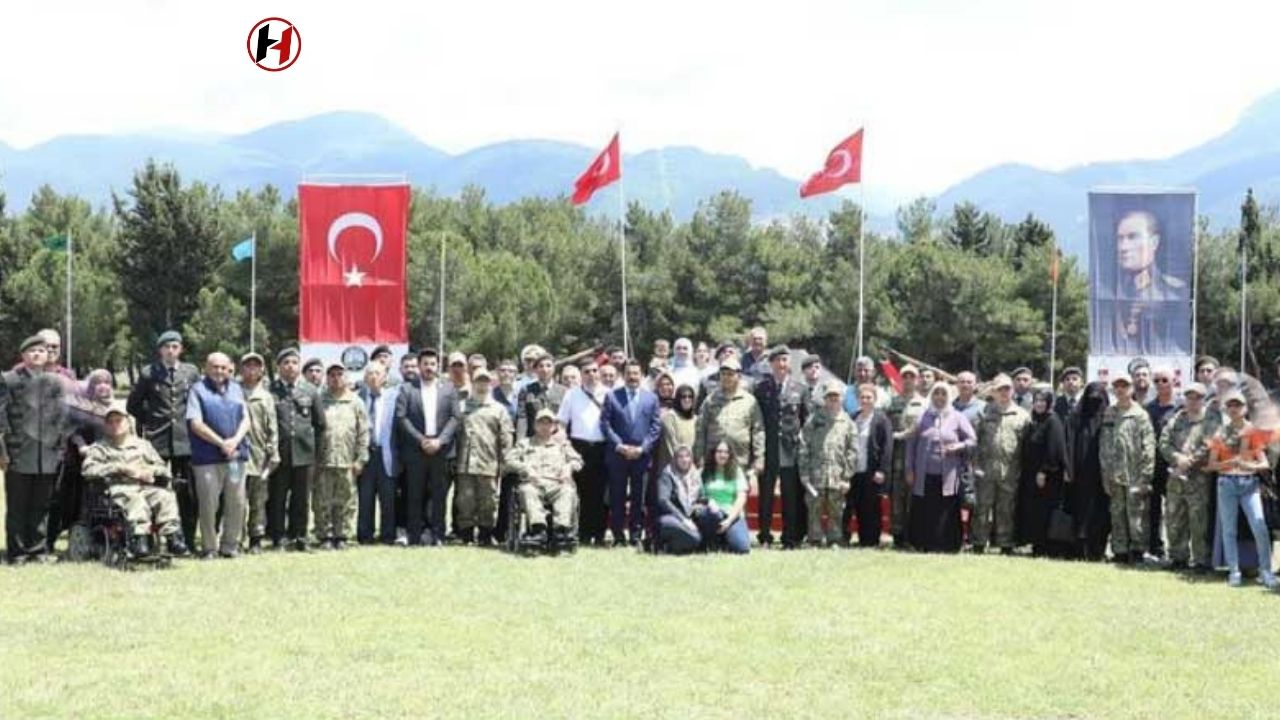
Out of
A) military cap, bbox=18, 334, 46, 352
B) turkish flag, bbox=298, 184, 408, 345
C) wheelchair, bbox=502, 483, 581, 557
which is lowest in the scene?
wheelchair, bbox=502, 483, 581, 557

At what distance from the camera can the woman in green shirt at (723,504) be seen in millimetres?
11461

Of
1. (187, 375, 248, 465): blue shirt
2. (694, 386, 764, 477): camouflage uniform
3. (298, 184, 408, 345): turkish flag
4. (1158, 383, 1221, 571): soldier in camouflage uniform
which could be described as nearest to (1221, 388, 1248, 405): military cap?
(1158, 383, 1221, 571): soldier in camouflage uniform

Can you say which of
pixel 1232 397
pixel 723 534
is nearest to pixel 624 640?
pixel 723 534

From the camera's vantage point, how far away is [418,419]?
1173 cm

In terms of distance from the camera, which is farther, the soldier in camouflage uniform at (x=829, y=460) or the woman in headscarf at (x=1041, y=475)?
the soldier in camouflage uniform at (x=829, y=460)

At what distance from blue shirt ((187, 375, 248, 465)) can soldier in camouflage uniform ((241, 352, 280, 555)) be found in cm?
21

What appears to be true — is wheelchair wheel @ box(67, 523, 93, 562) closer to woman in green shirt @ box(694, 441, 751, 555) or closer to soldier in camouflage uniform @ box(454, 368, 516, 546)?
soldier in camouflage uniform @ box(454, 368, 516, 546)

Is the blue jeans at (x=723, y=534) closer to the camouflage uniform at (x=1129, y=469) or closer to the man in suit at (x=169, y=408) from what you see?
the camouflage uniform at (x=1129, y=469)

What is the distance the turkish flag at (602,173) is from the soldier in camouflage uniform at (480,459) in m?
9.38

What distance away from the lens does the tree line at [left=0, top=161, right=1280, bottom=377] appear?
42.1 meters

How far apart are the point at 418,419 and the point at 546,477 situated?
120 centimetres

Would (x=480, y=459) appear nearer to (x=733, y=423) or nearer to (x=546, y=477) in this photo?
(x=546, y=477)

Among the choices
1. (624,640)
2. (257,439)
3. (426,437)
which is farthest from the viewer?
(426,437)

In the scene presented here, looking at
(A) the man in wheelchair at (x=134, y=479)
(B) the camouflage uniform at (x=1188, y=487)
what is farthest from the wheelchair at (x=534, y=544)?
(B) the camouflage uniform at (x=1188, y=487)
